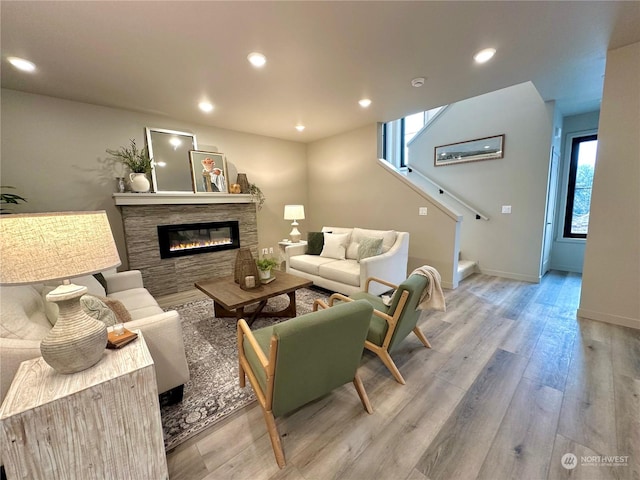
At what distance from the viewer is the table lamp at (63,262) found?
89 centimetres

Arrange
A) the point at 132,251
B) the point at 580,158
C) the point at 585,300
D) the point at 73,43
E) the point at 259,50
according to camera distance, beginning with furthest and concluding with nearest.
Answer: the point at 580,158 → the point at 132,251 → the point at 585,300 → the point at 259,50 → the point at 73,43

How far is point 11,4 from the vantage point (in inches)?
64.0

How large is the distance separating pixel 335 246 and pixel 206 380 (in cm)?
247

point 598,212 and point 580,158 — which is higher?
point 580,158

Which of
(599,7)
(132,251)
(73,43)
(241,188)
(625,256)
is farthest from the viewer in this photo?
(241,188)

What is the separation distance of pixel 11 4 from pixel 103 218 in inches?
70.5

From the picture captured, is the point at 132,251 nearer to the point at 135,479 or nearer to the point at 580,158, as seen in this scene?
the point at 135,479

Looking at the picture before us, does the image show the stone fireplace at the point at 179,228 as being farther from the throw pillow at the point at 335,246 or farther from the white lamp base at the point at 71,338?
the white lamp base at the point at 71,338

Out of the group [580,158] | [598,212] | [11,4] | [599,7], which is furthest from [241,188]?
[580,158]

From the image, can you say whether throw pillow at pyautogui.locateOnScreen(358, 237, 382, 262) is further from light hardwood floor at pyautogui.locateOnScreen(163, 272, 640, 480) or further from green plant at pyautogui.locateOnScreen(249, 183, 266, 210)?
green plant at pyautogui.locateOnScreen(249, 183, 266, 210)

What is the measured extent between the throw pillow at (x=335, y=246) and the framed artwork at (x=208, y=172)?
199 cm

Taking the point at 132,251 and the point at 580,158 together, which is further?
the point at 580,158

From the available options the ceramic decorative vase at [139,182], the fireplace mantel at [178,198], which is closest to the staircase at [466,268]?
the fireplace mantel at [178,198]

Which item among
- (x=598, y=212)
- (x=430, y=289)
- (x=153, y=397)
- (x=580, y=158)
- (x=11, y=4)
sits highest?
(x=11, y=4)
